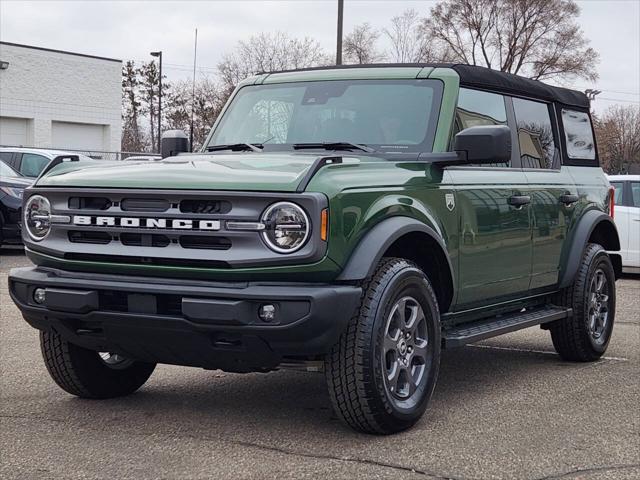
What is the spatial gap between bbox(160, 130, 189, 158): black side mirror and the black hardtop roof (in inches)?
34.5

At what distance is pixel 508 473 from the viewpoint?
437cm

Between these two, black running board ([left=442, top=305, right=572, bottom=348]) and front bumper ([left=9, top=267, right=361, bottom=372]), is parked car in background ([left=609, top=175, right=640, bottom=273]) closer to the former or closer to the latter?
black running board ([left=442, top=305, right=572, bottom=348])

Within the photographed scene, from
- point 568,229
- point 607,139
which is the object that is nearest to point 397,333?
point 568,229

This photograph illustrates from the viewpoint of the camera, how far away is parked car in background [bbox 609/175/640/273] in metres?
14.1

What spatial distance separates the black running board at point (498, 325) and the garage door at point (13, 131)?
32.1 meters

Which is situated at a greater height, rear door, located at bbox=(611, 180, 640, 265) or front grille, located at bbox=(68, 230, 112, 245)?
front grille, located at bbox=(68, 230, 112, 245)

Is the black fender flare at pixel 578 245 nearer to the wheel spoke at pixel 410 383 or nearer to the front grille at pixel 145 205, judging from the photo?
the wheel spoke at pixel 410 383

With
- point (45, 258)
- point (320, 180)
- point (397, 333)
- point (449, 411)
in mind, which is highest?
point (320, 180)

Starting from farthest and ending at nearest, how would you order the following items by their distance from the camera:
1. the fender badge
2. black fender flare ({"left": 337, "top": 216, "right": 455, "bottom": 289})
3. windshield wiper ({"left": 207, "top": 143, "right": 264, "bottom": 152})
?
windshield wiper ({"left": 207, "top": 143, "right": 264, "bottom": 152})
the fender badge
black fender flare ({"left": 337, "top": 216, "right": 455, "bottom": 289})

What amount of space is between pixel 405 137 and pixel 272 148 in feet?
2.60

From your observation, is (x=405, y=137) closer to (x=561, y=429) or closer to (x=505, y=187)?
(x=505, y=187)

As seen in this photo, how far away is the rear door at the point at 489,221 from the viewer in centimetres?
575

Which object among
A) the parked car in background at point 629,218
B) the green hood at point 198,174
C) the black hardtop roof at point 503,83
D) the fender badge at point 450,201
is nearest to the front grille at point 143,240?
the green hood at point 198,174

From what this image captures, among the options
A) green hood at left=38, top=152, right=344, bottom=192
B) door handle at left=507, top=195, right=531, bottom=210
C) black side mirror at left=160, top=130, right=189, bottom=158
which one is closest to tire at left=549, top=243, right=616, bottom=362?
door handle at left=507, top=195, right=531, bottom=210
